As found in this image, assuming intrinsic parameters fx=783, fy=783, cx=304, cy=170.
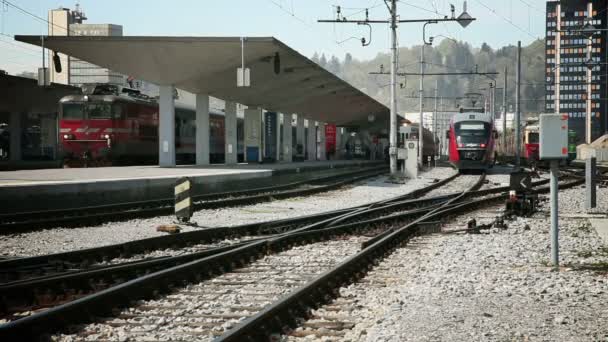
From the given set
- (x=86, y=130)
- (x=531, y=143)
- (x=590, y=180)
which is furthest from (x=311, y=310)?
(x=531, y=143)

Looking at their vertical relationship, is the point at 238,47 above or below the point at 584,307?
above

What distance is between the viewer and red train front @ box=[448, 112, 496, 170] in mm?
36625

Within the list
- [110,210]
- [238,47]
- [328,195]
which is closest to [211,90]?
[238,47]

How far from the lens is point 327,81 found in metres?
37.9

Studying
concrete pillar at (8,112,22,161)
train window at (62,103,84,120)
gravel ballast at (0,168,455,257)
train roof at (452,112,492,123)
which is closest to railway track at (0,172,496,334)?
gravel ballast at (0,168,455,257)

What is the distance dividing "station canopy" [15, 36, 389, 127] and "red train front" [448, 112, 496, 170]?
6369 mm

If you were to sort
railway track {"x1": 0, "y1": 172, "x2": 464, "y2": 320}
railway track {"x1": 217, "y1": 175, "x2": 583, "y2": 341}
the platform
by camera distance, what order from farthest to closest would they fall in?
1. the platform
2. railway track {"x1": 0, "y1": 172, "x2": 464, "y2": 320}
3. railway track {"x1": 217, "y1": 175, "x2": 583, "y2": 341}

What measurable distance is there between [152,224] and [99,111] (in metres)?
18.3

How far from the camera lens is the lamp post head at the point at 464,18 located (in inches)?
1161

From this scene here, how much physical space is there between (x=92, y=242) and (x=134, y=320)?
572 centimetres

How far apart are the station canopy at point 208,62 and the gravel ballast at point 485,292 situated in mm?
15392

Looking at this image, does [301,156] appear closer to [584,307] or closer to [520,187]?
[520,187]

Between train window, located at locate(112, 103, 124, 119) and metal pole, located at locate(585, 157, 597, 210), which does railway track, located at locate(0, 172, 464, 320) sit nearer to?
metal pole, located at locate(585, 157, 597, 210)

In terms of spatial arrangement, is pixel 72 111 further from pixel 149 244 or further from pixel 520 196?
pixel 149 244
